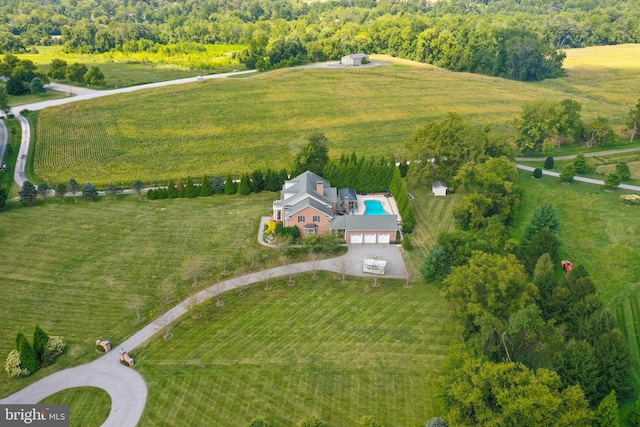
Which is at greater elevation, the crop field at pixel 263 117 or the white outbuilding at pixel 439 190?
the crop field at pixel 263 117

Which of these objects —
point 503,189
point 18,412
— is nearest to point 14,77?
point 18,412

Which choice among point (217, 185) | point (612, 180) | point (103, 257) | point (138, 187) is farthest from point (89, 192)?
point (612, 180)

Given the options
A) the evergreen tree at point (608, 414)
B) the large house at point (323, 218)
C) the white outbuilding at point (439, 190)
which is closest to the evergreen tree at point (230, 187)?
the large house at point (323, 218)

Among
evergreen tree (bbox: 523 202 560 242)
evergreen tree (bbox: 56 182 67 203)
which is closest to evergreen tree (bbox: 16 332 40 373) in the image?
evergreen tree (bbox: 56 182 67 203)

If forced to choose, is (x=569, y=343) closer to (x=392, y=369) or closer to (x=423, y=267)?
(x=392, y=369)

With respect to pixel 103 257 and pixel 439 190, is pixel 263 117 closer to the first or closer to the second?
pixel 439 190

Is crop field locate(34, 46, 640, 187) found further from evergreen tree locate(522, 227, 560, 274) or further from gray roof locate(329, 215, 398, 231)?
evergreen tree locate(522, 227, 560, 274)

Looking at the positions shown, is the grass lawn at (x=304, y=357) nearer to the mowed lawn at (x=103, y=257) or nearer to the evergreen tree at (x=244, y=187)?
the mowed lawn at (x=103, y=257)
